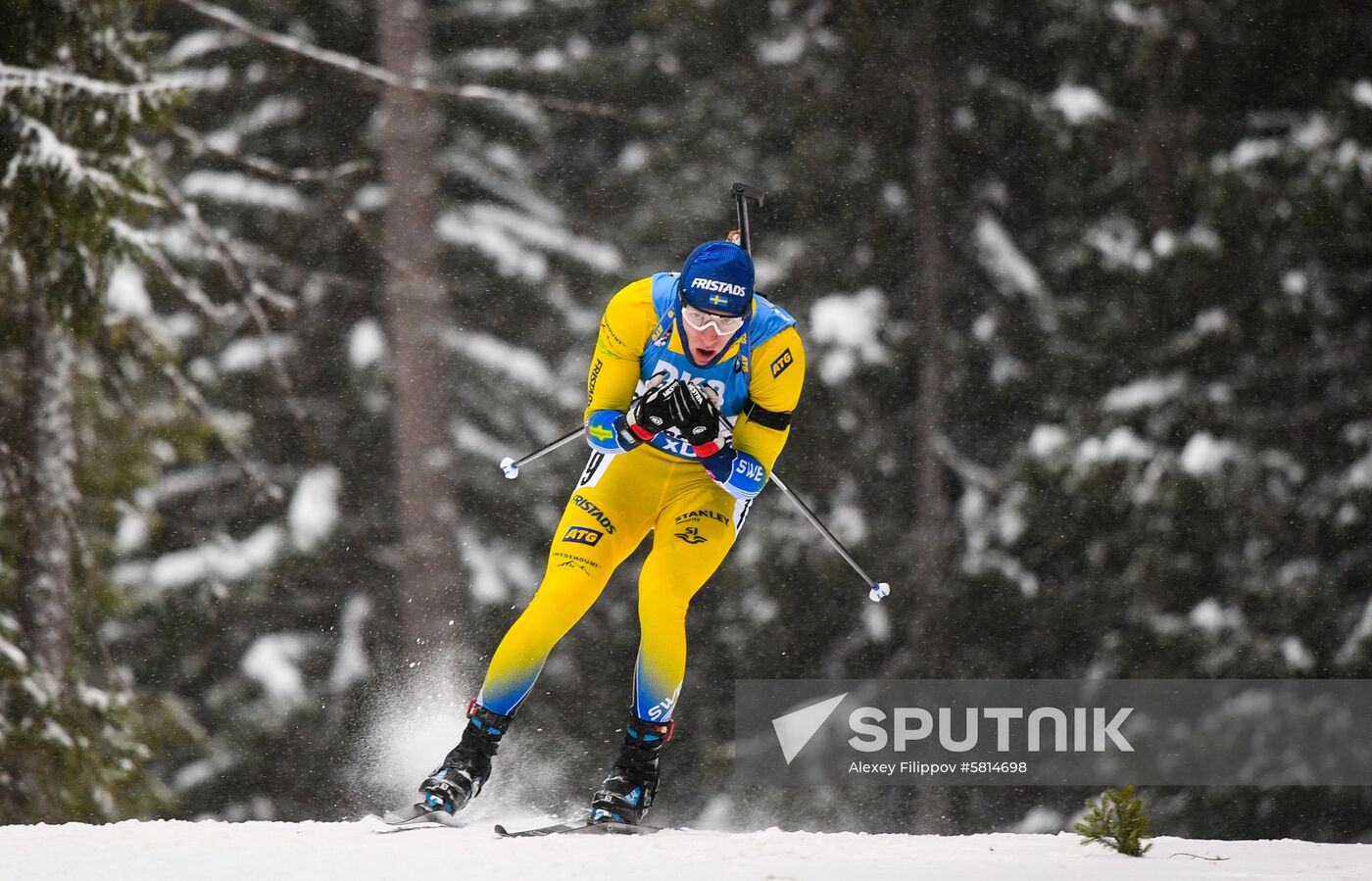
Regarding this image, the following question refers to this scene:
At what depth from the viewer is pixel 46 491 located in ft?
22.6

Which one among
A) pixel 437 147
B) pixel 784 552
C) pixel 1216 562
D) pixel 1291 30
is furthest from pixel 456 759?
pixel 1291 30

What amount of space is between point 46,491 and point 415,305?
2.15 m

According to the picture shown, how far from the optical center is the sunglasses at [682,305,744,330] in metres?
3.82

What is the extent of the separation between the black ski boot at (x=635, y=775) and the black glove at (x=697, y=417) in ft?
2.87

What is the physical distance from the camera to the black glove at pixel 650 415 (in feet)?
12.8

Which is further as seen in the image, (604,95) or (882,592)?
(604,95)

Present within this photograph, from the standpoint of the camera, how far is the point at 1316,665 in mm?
7410

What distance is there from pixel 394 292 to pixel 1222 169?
15.2 ft

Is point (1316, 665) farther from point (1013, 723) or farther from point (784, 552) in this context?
point (784, 552)

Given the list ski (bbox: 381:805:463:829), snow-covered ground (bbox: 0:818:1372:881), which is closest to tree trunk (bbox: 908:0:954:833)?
snow-covered ground (bbox: 0:818:1372:881)

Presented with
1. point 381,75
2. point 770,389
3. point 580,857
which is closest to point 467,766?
point 580,857

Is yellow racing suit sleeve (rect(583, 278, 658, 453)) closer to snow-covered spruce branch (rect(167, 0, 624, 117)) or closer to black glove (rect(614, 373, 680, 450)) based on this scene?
black glove (rect(614, 373, 680, 450))

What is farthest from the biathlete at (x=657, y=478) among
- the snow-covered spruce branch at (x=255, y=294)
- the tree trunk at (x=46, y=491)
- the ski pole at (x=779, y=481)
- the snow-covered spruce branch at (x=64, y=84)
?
the snow-covered spruce branch at (x=64, y=84)

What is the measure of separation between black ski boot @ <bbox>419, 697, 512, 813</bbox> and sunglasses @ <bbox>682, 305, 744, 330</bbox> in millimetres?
1311
